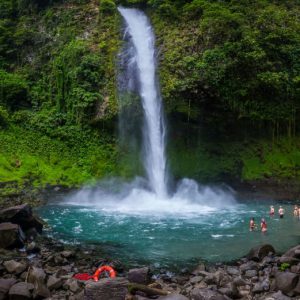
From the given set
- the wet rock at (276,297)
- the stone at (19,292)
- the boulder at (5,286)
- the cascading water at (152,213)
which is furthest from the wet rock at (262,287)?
the boulder at (5,286)

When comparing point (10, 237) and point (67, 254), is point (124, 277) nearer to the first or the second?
point (67, 254)

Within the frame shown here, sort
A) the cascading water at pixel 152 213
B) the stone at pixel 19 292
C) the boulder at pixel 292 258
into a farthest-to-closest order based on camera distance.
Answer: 1. the cascading water at pixel 152 213
2. the boulder at pixel 292 258
3. the stone at pixel 19 292

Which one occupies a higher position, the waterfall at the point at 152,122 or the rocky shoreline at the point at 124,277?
the waterfall at the point at 152,122

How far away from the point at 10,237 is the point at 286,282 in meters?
10.9

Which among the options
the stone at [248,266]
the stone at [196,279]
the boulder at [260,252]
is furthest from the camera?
the boulder at [260,252]

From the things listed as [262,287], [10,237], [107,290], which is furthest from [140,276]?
[10,237]

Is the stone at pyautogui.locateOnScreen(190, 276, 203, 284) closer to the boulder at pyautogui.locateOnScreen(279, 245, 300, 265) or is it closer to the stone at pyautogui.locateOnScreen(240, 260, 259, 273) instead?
the stone at pyautogui.locateOnScreen(240, 260, 259, 273)

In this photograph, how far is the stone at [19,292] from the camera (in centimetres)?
1096

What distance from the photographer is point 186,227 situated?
2162 cm

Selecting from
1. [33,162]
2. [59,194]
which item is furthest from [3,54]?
[59,194]

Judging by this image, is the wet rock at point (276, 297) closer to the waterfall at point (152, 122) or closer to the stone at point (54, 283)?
the stone at point (54, 283)

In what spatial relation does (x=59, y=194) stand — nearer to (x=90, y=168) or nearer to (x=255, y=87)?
(x=90, y=168)

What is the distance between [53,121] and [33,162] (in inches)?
208

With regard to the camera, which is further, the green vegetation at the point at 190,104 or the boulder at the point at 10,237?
the green vegetation at the point at 190,104
